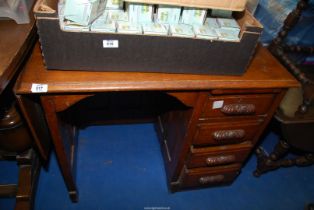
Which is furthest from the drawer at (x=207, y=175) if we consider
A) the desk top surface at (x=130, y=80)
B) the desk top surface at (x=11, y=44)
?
the desk top surface at (x=11, y=44)

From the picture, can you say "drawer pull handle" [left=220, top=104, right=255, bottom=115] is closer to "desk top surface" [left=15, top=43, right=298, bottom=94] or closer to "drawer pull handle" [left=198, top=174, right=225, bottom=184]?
"desk top surface" [left=15, top=43, right=298, bottom=94]

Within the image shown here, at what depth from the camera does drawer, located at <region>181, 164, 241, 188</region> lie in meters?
1.28

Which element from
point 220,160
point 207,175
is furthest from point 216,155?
point 207,175

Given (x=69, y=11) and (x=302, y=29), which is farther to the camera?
(x=302, y=29)

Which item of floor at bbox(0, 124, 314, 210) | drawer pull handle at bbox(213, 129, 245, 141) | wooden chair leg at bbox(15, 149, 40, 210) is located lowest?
floor at bbox(0, 124, 314, 210)

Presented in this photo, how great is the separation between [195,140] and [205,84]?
0.34 m

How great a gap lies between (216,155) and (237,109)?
1.08ft

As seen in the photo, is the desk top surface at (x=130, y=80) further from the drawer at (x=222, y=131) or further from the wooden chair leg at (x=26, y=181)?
the wooden chair leg at (x=26, y=181)

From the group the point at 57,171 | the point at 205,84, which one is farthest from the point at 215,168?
the point at 57,171

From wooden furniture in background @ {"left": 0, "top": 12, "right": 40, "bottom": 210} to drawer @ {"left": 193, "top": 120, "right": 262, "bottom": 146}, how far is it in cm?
73

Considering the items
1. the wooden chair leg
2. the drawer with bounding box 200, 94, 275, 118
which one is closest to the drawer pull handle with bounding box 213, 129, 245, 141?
the drawer with bounding box 200, 94, 275, 118

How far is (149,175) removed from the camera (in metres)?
1.51

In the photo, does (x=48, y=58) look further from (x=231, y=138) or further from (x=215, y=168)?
(x=215, y=168)

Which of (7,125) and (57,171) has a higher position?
(7,125)
